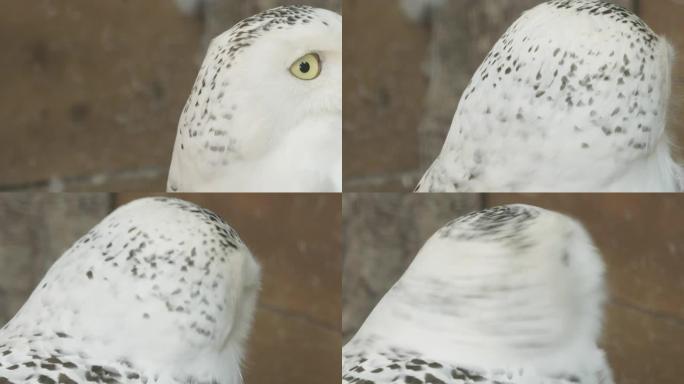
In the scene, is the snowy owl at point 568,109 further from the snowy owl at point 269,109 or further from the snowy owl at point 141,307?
the snowy owl at point 141,307

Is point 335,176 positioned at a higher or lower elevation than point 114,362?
higher

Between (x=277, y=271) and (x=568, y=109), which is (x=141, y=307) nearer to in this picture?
(x=277, y=271)

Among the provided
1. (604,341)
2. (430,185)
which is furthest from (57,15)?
(604,341)

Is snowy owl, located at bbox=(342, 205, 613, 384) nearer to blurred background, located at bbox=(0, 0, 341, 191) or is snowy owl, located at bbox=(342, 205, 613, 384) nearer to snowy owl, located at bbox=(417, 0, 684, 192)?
snowy owl, located at bbox=(417, 0, 684, 192)

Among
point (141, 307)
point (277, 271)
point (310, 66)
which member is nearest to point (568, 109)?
point (310, 66)

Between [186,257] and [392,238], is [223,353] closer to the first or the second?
[186,257]

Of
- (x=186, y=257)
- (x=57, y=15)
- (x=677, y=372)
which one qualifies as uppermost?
(x=57, y=15)

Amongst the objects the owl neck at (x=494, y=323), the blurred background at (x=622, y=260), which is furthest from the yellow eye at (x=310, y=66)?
the owl neck at (x=494, y=323)
